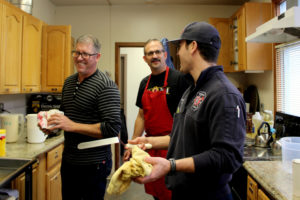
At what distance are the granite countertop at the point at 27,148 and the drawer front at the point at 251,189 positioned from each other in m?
1.60

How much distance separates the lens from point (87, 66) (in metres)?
1.54

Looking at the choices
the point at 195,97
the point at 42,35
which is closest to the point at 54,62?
the point at 42,35

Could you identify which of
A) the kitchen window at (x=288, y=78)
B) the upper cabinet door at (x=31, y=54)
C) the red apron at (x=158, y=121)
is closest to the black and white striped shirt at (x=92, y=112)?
the red apron at (x=158, y=121)

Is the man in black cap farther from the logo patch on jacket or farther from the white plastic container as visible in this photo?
the white plastic container

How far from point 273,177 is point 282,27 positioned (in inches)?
37.9

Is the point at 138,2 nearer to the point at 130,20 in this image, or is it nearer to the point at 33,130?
the point at 130,20

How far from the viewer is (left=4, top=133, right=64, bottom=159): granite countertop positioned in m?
1.85

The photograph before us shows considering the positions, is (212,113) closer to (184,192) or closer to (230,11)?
(184,192)

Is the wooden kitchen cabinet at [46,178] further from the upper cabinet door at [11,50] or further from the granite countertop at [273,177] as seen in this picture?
the granite countertop at [273,177]

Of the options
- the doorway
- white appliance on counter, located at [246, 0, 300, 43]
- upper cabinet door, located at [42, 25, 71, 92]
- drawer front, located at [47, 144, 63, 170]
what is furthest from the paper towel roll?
the doorway

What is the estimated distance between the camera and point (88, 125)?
1.46 meters

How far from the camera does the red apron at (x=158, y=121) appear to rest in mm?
1867

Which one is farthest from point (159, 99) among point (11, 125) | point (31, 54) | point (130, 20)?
point (130, 20)

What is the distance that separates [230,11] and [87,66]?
9.63 ft
